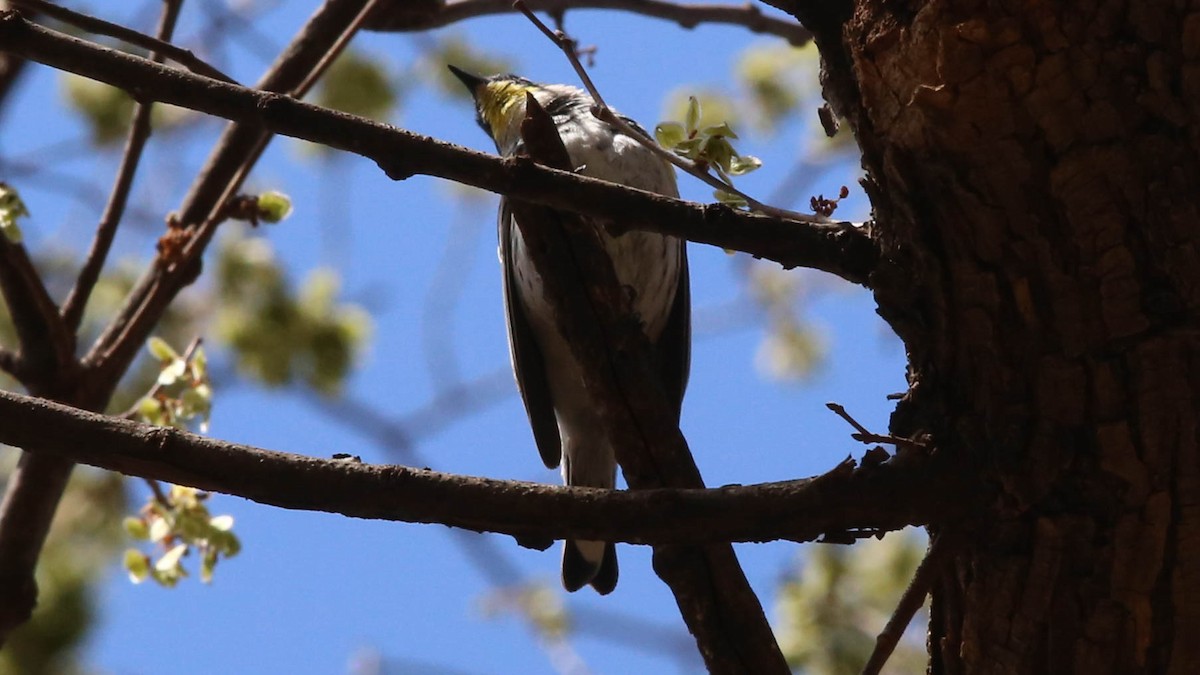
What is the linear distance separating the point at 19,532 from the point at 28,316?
479 millimetres

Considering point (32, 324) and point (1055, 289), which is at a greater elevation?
point (32, 324)

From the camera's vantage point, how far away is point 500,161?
168 centimetres

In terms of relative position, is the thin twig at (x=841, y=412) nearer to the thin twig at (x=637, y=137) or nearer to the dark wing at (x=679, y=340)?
the thin twig at (x=637, y=137)

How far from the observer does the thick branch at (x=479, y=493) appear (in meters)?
1.60

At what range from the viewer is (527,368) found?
3703 millimetres

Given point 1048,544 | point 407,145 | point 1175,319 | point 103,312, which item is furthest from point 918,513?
point 103,312

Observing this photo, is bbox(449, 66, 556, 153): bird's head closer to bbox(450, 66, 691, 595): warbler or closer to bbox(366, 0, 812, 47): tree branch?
bbox(450, 66, 691, 595): warbler

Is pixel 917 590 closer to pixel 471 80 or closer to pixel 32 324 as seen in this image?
pixel 32 324

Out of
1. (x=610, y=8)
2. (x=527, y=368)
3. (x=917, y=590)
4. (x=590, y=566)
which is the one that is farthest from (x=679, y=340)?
(x=917, y=590)

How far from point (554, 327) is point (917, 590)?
182cm

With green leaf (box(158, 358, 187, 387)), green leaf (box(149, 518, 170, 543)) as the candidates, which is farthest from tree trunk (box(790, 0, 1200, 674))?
green leaf (box(149, 518, 170, 543))

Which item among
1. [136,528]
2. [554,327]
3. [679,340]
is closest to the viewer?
[136,528]

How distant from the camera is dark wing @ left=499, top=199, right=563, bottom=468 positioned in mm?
3686

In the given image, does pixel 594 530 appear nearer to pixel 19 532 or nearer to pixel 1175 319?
pixel 1175 319
